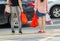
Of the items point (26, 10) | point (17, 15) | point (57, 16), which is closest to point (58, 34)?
point (17, 15)

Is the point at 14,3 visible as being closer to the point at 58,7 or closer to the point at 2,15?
the point at 2,15

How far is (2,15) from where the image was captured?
12.2 metres

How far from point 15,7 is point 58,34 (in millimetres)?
1917

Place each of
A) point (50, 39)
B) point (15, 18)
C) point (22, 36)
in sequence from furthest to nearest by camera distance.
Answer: point (15, 18)
point (22, 36)
point (50, 39)

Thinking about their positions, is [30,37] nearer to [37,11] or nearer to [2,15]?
[37,11]

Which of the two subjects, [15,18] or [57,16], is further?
[57,16]

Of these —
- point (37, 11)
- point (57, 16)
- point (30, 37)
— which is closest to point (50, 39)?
point (30, 37)

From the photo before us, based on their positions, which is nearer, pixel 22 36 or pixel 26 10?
pixel 22 36

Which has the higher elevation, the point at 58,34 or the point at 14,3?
the point at 14,3

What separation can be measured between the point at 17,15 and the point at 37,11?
800mm

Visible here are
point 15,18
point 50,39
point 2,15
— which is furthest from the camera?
point 2,15

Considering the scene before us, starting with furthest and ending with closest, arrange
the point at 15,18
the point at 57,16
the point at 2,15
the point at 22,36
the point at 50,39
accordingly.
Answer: the point at 57,16, the point at 2,15, the point at 15,18, the point at 22,36, the point at 50,39

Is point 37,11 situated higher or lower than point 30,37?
higher

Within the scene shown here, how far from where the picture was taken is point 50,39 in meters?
9.34
